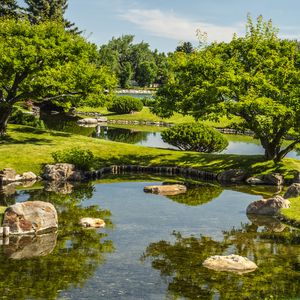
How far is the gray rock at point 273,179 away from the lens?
46.2 m

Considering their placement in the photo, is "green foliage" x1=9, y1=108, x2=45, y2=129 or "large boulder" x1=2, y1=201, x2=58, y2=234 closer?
"large boulder" x1=2, y1=201, x2=58, y2=234

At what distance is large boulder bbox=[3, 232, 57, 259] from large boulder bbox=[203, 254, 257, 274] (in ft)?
26.2

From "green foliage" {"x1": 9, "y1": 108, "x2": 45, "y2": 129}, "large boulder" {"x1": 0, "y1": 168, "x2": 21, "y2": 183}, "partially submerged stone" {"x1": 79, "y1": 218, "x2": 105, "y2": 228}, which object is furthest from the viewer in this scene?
"green foliage" {"x1": 9, "y1": 108, "x2": 45, "y2": 129}

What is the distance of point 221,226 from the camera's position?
31.3 m

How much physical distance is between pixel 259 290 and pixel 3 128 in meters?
42.0

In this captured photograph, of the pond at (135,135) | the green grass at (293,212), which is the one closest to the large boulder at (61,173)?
the green grass at (293,212)

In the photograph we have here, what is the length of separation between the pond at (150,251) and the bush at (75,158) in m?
7.38

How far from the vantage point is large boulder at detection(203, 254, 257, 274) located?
23.2 m

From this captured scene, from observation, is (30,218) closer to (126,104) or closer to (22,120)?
(22,120)

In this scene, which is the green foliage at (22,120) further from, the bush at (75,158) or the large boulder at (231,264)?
the large boulder at (231,264)

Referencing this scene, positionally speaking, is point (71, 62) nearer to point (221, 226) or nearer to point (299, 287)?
point (221, 226)

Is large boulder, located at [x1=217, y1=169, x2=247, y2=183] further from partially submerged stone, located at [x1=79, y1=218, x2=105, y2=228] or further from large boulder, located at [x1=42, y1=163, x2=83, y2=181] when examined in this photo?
partially submerged stone, located at [x1=79, y1=218, x2=105, y2=228]

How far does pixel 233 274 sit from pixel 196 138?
120 ft

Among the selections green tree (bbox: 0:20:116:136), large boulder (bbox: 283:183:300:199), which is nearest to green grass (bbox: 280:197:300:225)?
large boulder (bbox: 283:183:300:199)
